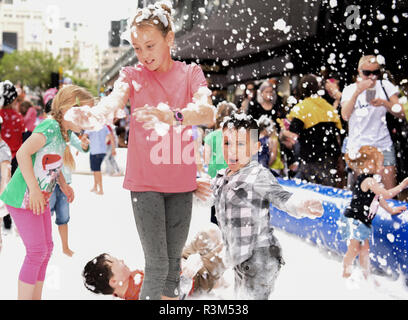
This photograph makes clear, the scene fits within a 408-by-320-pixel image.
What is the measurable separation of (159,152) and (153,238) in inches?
14.0

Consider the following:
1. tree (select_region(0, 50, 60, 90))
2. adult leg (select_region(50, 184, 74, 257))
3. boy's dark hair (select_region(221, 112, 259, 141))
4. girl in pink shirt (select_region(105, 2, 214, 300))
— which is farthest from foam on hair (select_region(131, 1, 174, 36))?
tree (select_region(0, 50, 60, 90))

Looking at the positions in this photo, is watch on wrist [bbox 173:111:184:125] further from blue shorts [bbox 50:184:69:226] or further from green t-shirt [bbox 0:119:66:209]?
blue shorts [bbox 50:184:69:226]

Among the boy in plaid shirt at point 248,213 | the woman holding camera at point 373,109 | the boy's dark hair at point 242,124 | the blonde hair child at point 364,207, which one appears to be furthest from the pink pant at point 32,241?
the woman holding camera at point 373,109

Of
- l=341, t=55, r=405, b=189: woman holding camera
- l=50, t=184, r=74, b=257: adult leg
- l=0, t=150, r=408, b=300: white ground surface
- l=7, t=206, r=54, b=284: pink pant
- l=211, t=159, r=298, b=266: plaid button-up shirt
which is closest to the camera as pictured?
l=211, t=159, r=298, b=266: plaid button-up shirt

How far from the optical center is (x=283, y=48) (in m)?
9.68

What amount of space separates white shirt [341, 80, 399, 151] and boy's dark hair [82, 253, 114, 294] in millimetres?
2156

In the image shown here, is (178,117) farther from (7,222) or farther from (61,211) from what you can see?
(7,222)

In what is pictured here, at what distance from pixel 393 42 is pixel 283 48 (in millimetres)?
2957

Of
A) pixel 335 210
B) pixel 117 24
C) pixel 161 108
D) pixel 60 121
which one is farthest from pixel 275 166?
pixel 161 108

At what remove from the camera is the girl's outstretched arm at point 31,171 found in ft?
6.81

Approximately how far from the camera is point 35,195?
2.09 metres

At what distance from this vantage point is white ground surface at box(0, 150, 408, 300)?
271 centimetres

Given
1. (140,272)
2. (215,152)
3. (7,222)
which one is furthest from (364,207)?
(7,222)
